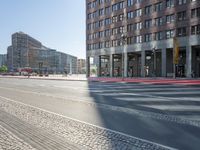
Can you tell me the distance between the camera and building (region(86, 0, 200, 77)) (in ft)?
170

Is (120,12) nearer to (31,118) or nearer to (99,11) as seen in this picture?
(99,11)

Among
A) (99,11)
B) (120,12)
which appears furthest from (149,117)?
(99,11)

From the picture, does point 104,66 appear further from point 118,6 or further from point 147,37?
point 147,37

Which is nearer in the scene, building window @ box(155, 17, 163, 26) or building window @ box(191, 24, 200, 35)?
building window @ box(191, 24, 200, 35)

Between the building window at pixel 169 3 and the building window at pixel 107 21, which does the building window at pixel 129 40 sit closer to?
the building window at pixel 107 21

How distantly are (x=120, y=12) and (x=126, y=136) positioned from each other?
209ft

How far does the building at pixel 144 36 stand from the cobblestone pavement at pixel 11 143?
121 feet

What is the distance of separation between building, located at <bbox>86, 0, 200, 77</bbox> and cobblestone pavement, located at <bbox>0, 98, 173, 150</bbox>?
34.7 metres

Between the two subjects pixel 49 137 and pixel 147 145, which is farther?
pixel 49 137

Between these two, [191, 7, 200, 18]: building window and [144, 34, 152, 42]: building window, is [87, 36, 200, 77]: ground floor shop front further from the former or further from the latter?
[191, 7, 200, 18]: building window

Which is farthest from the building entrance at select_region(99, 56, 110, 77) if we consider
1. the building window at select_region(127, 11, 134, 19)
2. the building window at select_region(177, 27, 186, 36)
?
the building window at select_region(177, 27, 186, 36)

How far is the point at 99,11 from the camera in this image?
75.6m

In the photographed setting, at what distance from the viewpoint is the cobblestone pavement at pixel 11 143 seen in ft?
18.9

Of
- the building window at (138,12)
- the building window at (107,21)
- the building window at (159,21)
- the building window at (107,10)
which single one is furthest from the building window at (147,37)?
the building window at (107,10)
